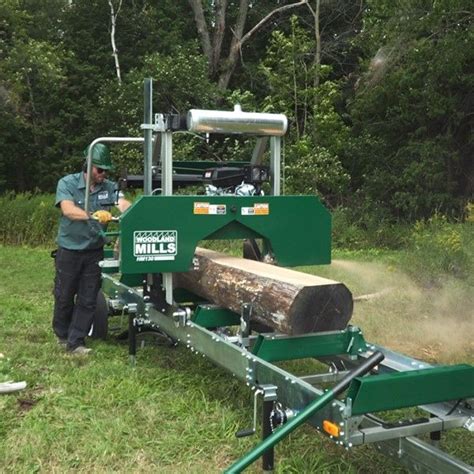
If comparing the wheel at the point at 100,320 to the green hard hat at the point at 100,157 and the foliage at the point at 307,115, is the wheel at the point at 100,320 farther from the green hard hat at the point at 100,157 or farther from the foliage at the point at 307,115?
the foliage at the point at 307,115

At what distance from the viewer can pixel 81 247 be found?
5746 millimetres

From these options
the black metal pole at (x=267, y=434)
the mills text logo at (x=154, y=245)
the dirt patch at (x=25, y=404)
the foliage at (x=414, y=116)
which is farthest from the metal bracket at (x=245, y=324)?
the foliage at (x=414, y=116)

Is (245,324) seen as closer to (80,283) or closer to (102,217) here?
(102,217)

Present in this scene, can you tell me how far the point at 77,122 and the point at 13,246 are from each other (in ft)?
32.0

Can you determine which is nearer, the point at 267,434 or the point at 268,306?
the point at 267,434

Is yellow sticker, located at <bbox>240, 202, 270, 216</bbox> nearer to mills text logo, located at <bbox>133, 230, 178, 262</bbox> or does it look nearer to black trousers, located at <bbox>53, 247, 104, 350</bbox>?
mills text logo, located at <bbox>133, 230, 178, 262</bbox>

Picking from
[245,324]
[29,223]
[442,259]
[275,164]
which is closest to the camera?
[245,324]

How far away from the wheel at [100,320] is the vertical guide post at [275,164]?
2.13 meters

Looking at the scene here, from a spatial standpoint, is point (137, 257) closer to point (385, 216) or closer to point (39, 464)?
point (39, 464)

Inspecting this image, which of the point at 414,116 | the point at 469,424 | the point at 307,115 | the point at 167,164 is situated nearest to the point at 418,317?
the point at 167,164

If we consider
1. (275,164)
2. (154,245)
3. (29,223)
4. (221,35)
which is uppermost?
(221,35)

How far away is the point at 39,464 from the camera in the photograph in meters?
3.71

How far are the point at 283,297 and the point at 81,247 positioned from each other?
7.83 feet

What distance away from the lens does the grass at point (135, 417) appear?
3.73m
